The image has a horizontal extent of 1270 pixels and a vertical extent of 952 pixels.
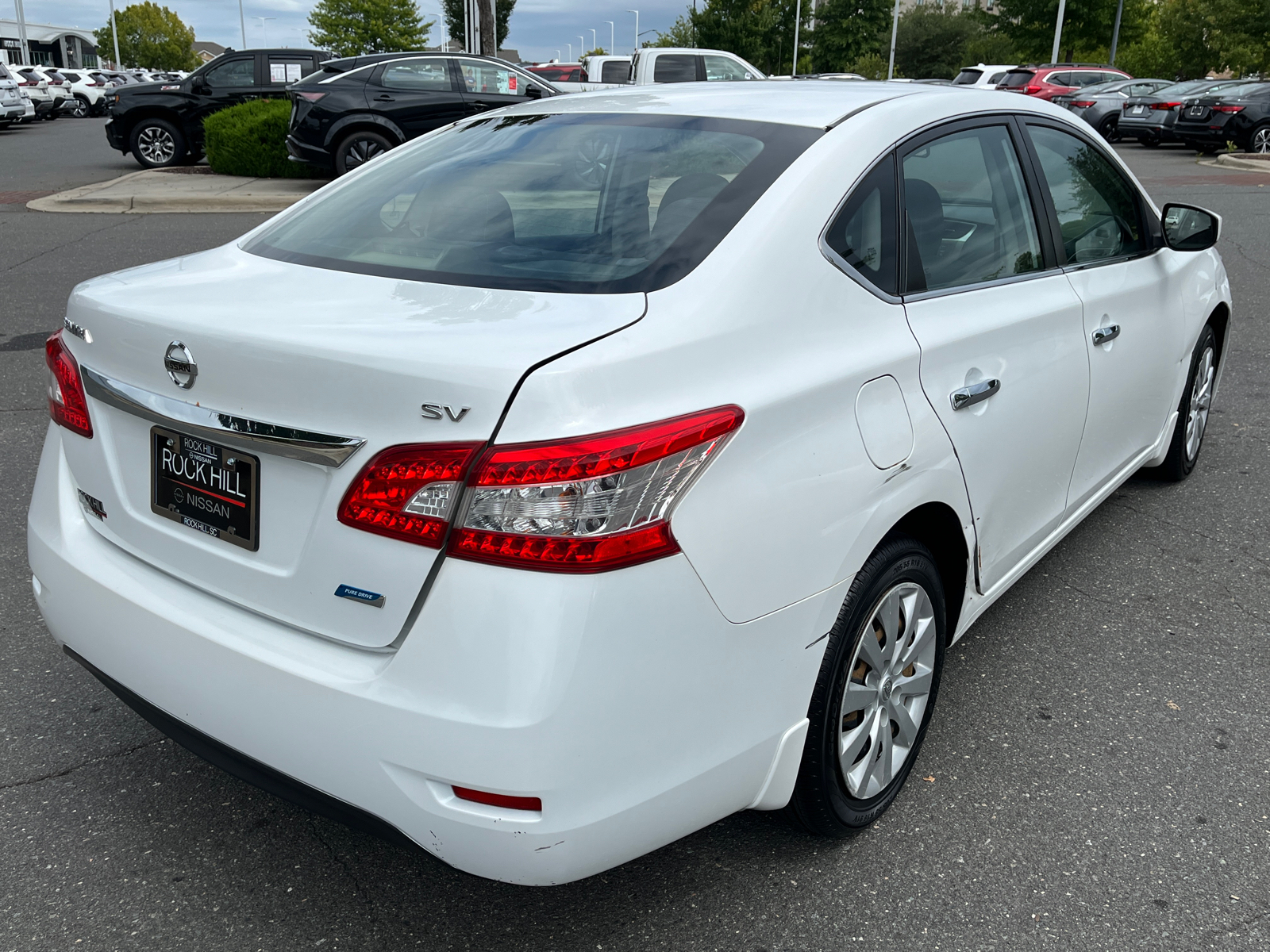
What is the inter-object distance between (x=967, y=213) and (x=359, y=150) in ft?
41.7

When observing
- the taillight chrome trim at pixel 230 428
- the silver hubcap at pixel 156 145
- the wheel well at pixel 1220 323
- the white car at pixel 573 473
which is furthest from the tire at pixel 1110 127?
the taillight chrome trim at pixel 230 428

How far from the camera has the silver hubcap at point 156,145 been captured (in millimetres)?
17266

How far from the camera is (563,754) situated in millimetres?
1738

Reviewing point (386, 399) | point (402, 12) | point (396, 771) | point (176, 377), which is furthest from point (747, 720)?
point (402, 12)

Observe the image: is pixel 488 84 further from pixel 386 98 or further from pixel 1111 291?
pixel 1111 291

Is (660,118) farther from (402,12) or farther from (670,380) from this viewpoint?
(402,12)

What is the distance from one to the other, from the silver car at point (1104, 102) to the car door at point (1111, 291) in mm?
25410

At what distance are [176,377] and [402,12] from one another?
66499 mm

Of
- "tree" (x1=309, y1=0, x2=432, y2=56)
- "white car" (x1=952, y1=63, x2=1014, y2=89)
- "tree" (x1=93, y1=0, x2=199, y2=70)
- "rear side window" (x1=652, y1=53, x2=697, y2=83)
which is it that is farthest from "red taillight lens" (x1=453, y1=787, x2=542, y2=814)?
"tree" (x1=93, y1=0, x2=199, y2=70)

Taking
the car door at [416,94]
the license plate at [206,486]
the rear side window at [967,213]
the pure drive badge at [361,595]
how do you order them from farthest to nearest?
the car door at [416,94] < the rear side window at [967,213] < the license plate at [206,486] < the pure drive badge at [361,595]

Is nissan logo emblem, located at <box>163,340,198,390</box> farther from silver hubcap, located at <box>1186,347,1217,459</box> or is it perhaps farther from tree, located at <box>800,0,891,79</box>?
tree, located at <box>800,0,891,79</box>

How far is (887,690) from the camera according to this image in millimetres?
2498

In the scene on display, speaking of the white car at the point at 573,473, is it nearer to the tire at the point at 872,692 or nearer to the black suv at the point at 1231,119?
the tire at the point at 872,692

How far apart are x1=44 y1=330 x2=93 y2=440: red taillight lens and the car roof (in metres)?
1.45
